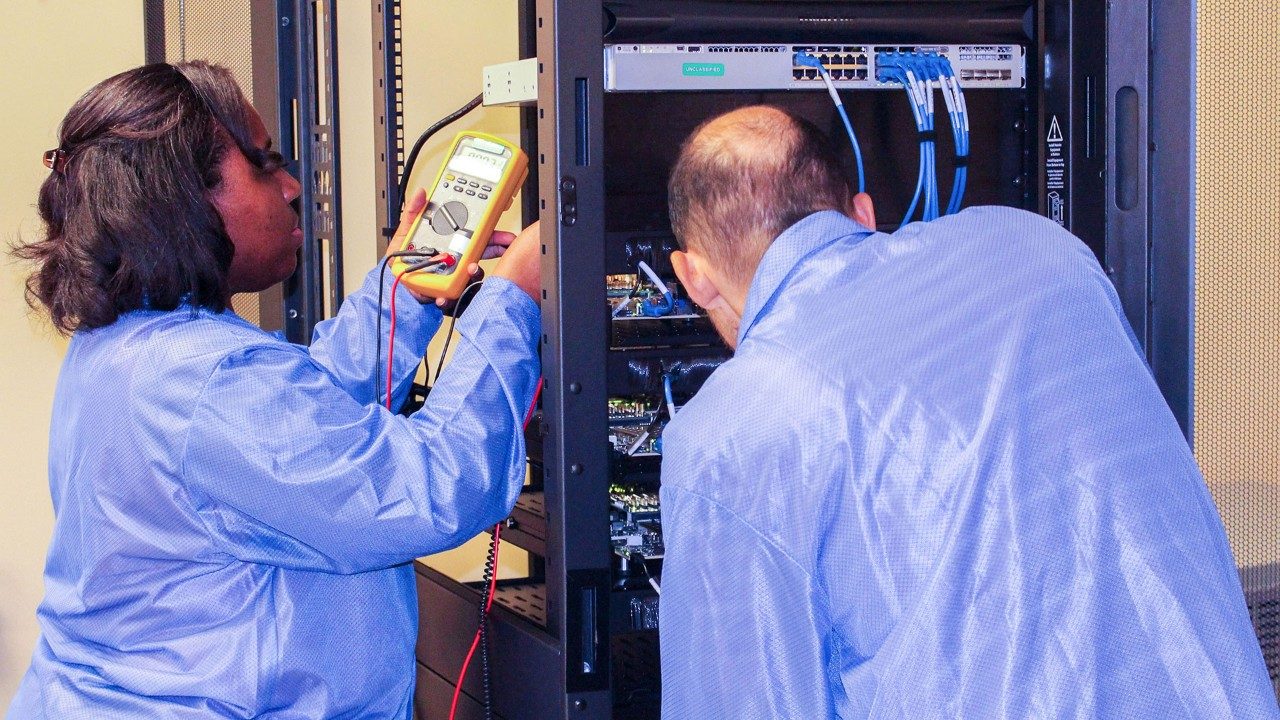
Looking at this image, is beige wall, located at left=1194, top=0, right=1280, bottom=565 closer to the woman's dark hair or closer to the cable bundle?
the cable bundle

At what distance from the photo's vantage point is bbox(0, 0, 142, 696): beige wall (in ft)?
8.23

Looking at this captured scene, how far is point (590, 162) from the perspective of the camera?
3.90 feet

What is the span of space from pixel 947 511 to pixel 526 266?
0.59 metres

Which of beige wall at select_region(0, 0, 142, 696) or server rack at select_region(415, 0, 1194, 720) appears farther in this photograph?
beige wall at select_region(0, 0, 142, 696)

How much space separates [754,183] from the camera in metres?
1.10

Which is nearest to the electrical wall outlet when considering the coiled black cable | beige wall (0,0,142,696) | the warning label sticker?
the coiled black cable

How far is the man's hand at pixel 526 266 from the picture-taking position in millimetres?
1312

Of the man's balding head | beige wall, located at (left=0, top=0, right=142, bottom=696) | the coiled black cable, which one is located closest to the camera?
the man's balding head

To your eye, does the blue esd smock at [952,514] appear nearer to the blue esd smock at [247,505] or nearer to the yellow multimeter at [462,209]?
the blue esd smock at [247,505]

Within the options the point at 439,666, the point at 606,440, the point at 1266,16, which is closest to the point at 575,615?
the point at 606,440

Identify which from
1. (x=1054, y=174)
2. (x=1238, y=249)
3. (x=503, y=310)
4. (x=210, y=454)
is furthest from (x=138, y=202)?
(x=1238, y=249)

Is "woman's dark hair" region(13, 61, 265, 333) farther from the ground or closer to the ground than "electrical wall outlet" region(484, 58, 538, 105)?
closer to the ground

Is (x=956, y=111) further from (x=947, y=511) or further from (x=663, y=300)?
(x=947, y=511)

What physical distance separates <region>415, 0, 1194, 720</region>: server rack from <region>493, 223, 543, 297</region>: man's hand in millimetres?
84
